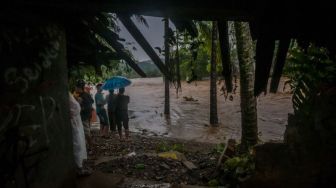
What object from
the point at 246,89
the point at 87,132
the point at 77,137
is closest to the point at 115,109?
the point at 87,132

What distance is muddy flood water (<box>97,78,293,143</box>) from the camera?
14.8 meters

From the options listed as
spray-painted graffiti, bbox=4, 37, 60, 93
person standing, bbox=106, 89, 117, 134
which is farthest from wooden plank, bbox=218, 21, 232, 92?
person standing, bbox=106, 89, 117, 134

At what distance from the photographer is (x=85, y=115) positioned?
977 cm

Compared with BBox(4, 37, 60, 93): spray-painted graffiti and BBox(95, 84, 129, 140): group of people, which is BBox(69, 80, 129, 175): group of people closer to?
BBox(95, 84, 129, 140): group of people

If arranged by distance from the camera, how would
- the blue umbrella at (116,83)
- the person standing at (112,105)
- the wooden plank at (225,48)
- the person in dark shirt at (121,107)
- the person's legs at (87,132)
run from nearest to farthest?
the wooden plank at (225,48), the person's legs at (87,132), the person in dark shirt at (121,107), the person standing at (112,105), the blue umbrella at (116,83)

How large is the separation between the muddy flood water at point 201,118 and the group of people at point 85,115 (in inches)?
122

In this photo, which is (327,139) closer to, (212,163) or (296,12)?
(296,12)

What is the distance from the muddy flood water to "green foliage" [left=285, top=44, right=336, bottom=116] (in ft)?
22.5

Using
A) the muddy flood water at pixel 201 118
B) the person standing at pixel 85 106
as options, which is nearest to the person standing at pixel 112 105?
the person standing at pixel 85 106

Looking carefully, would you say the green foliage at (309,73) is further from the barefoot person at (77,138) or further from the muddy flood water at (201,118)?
the muddy flood water at (201,118)

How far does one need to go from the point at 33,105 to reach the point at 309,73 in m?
2.93

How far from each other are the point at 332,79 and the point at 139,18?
7.60 feet

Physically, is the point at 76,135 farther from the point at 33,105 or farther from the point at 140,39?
the point at 140,39

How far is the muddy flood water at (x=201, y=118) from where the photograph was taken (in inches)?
581
